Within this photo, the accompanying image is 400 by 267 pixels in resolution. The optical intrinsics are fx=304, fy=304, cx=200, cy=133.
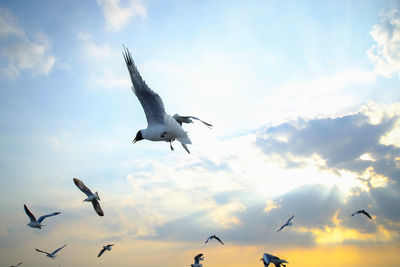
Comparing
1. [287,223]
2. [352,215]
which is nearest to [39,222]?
[287,223]

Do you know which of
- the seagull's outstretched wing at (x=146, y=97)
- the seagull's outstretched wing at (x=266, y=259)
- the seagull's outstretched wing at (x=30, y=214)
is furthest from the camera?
the seagull's outstretched wing at (x=30, y=214)

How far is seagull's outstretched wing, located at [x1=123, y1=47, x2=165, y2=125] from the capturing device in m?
18.8

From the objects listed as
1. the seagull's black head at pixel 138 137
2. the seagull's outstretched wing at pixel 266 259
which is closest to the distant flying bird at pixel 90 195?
the seagull's black head at pixel 138 137

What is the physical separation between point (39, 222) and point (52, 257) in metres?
4.27

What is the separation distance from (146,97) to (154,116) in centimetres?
183

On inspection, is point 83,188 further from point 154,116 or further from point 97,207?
point 154,116

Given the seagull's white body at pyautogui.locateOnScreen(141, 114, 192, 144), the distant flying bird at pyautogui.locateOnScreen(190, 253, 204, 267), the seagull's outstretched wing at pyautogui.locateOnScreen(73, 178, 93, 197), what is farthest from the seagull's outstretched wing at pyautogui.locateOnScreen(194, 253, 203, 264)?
the seagull's white body at pyautogui.locateOnScreen(141, 114, 192, 144)

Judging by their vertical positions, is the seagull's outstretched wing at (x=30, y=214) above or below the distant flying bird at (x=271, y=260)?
above

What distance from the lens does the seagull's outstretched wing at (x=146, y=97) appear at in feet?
61.7

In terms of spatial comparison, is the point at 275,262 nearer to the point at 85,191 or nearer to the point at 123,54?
the point at 123,54

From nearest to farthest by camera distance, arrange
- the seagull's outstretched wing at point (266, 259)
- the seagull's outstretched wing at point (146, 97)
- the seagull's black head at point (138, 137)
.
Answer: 1. the seagull's outstretched wing at point (266, 259)
2. the seagull's outstretched wing at point (146, 97)
3. the seagull's black head at point (138, 137)

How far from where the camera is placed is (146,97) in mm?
19547

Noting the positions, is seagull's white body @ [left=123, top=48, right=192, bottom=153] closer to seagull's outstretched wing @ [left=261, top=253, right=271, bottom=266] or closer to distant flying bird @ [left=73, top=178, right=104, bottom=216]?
distant flying bird @ [left=73, top=178, right=104, bottom=216]

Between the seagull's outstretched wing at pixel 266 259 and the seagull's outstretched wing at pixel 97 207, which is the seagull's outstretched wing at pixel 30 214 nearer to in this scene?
the seagull's outstretched wing at pixel 97 207
